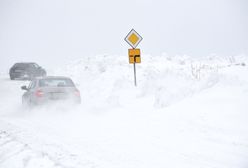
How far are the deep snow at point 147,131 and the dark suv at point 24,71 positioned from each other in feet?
59.9

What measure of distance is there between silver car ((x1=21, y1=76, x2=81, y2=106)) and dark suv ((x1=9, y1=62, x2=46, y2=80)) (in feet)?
62.1

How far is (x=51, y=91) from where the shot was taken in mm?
13719

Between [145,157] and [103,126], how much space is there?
357 cm

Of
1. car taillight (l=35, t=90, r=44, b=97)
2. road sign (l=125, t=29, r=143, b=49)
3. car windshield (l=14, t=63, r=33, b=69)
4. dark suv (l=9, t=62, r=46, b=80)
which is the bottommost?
dark suv (l=9, t=62, r=46, b=80)

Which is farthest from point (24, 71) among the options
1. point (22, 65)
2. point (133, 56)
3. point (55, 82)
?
point (55, 82)

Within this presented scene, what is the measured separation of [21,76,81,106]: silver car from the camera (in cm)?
1366

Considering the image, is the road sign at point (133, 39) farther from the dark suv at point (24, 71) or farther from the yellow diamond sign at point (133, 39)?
the dark suv at point (24, 71)

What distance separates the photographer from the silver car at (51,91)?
13.7 metres

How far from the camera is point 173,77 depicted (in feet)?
41.0

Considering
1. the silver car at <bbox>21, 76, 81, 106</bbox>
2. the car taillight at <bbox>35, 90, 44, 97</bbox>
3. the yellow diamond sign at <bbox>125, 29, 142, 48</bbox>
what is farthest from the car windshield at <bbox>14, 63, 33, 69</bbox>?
the car taillight at <bbox>35, 90, 44, 97</bbox>

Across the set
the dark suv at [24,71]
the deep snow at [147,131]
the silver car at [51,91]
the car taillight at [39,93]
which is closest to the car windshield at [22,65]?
the dark suv at [24,71]

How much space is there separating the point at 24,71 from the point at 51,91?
815 inches

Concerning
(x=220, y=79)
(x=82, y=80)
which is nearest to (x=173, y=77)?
(x=220, y=79)

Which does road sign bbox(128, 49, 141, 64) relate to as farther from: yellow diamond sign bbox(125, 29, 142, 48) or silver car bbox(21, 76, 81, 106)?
silver car bbox(21, 76, 81, 106)
